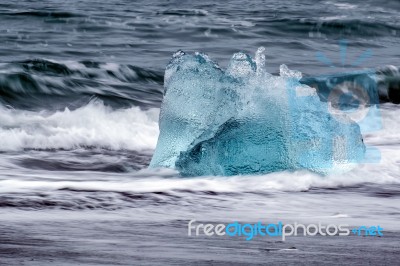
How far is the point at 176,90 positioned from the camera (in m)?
6.27

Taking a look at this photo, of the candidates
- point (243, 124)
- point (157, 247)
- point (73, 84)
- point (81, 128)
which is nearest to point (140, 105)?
point (73, 84)

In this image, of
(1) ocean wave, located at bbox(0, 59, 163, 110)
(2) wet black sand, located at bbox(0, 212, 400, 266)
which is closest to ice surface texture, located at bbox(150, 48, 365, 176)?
(2) wet black sand, located at bbox(0, 212, 400, 266)

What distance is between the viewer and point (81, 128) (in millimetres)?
8797

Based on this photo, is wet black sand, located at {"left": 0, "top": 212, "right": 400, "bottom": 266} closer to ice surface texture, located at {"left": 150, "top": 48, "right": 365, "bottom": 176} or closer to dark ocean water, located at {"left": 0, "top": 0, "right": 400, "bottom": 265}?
dark ocean water, located at {"left": 0, "top": 0, "right": 400, "bottom": 265}

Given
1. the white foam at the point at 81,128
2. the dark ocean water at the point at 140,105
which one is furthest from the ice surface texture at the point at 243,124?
the white foam at the point at 81,128

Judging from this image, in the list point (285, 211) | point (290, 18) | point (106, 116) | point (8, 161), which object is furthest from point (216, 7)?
point (285, 211)

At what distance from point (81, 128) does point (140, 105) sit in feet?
7.03

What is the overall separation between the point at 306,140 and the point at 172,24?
508 inches

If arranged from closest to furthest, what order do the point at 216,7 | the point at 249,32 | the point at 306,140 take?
the point at 306,140
the point at 249,32
the point at 216,7

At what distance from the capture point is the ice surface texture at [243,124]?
602cm

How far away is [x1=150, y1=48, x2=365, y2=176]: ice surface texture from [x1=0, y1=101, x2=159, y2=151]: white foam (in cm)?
181

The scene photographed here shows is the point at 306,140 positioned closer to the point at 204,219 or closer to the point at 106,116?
the point at 204,219

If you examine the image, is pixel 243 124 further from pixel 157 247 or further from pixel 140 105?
pixel 140 105

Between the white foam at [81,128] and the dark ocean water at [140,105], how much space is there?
0.06 ft
